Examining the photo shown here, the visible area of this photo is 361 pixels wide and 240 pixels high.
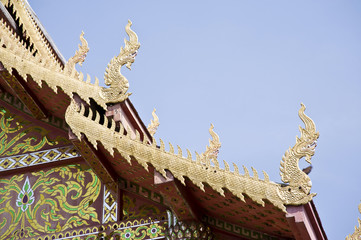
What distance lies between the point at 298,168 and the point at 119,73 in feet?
6.15

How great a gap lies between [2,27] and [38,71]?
1.05m

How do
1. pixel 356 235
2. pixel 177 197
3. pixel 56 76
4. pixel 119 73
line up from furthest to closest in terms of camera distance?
pixel 56 76
pixel 119 73
pixel 177 197
pixel 356 235

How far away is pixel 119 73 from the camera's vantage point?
19.8ft

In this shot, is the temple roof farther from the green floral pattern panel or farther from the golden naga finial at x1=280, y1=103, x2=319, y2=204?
the green floral pattern panel

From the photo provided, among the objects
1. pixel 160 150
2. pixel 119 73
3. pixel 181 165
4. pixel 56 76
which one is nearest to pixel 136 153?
pixel 160 150

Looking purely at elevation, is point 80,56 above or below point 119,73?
above

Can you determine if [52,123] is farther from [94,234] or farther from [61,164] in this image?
[94,234]

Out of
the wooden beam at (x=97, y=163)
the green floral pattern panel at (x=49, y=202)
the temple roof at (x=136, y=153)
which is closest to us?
the temple roof at (x=136, y=153)

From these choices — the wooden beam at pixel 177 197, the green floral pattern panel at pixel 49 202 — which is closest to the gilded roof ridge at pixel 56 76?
the green floral pattern panel at pixel 49 202

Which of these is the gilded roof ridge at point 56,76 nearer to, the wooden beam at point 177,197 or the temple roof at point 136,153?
the temple roof at point 136,153

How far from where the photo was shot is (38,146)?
6.60 metres

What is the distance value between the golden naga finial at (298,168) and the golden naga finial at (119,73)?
1572mm

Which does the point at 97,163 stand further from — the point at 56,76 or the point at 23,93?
the point at 23,93

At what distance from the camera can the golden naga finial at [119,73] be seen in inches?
234
